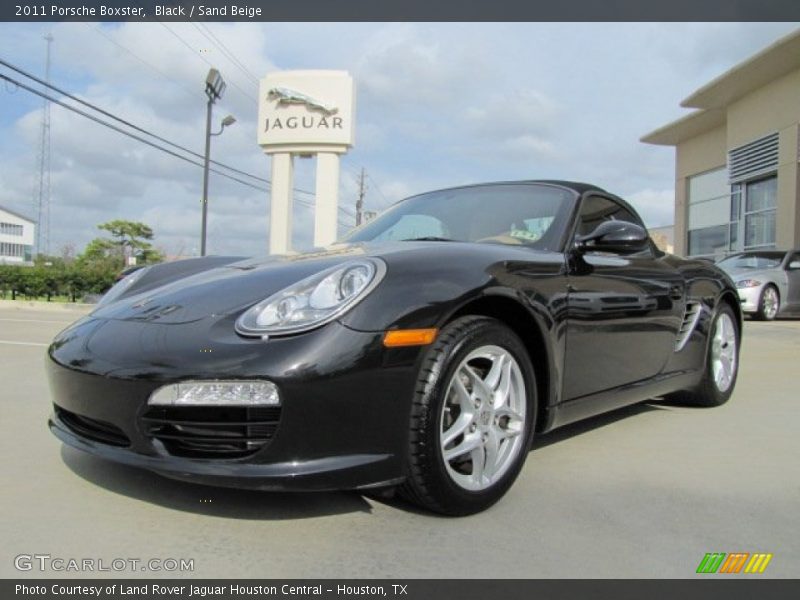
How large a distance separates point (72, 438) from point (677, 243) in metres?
31.5

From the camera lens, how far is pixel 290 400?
6.63 feet

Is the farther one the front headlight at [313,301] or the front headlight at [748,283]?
the front headlight at [748,283]

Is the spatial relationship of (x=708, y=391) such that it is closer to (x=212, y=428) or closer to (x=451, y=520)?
(x=451, y=520)

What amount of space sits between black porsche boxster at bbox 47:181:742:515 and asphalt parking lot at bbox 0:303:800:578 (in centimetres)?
19

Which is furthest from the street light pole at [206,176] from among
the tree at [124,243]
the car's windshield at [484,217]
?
the tree at [124,243]

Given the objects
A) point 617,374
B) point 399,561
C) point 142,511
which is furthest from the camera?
point 617,374

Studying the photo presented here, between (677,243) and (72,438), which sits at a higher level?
(677,243)

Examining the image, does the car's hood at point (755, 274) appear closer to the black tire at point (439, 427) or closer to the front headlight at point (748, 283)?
the front headlight at point (748, 283)

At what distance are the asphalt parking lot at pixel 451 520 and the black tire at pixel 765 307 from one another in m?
9.47

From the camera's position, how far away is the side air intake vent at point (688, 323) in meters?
3.89

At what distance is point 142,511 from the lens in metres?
2.31

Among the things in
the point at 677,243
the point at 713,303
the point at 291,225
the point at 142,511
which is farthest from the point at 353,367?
the point at 677,243

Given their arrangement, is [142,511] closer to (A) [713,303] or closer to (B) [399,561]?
(B) [399,561]
